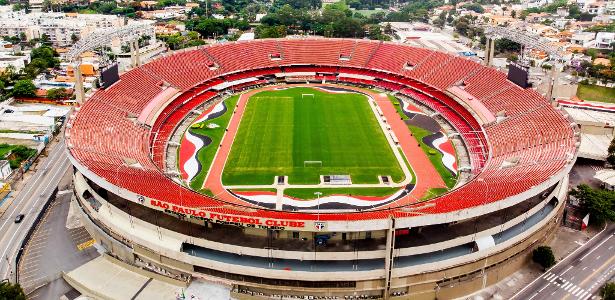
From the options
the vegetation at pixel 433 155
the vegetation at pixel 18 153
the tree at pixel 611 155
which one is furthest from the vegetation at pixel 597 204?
the vegetation at pixel 18 153

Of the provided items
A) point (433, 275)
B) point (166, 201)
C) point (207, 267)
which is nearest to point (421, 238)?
point (433, 275)

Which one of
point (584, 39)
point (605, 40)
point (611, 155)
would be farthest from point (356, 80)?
point (584, 39)

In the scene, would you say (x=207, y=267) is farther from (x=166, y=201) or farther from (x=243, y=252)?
(x=166, y=201)

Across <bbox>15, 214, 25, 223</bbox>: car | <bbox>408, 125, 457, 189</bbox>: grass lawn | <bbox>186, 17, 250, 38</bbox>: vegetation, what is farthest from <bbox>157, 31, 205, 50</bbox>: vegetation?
<bbox>15, 214, 25, 223</bbox>: car

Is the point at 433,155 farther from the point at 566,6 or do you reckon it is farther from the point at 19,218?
the point at 566,6

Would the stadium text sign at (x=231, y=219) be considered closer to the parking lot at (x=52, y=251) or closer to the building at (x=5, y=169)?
the parking lot at (x=52, y=251)

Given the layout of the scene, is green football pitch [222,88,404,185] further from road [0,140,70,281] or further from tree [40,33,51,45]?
tree [40,33,51,45]
